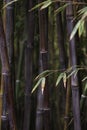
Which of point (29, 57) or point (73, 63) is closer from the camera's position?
point (73, 63)

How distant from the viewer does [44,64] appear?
128cm

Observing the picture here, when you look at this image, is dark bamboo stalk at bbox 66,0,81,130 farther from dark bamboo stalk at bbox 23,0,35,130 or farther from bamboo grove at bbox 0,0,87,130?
dark bamboo stalk at bbox 23,0,35,130

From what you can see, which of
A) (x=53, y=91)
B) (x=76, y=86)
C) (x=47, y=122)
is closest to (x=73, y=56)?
(x=76, y=86)

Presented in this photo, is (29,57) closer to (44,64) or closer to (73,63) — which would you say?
(44,64)

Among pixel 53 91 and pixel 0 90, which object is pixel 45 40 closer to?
pixel 0 90

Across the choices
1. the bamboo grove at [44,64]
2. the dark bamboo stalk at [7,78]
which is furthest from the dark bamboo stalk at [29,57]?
the dark bamboo stalk at [7,78]

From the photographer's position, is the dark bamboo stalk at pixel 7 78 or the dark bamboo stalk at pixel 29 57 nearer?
the dark bamboo stalk at pixel 7 78

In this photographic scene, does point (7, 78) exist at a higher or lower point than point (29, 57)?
lower

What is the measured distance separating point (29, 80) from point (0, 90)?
15 centimetres

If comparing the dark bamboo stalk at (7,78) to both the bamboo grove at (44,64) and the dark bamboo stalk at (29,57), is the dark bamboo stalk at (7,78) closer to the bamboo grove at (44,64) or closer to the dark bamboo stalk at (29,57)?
the bamboo grove at (44,64)

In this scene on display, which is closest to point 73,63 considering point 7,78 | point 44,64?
point 44,64

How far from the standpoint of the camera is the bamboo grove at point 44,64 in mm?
1183

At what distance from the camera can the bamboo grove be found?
1.18m

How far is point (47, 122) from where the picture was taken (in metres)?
1.32
